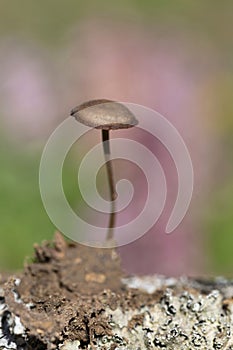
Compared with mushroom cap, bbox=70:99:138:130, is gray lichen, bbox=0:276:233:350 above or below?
below

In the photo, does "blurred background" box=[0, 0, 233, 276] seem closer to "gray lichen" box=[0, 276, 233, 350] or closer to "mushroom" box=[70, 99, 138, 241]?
"gray lichen" box=[0, 276, 233, 350]

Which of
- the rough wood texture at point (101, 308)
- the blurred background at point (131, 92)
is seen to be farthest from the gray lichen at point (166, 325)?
the blurred background at point (131, 92)

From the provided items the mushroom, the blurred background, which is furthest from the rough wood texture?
the blurred background

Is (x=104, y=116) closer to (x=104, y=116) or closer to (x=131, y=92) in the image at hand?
(x=104, y=116)

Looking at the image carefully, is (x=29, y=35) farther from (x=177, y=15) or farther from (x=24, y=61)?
(x=177, y=15)

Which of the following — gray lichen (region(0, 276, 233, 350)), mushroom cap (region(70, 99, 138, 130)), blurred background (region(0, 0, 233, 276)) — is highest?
blurred background (region(0, 0, 233, 276))

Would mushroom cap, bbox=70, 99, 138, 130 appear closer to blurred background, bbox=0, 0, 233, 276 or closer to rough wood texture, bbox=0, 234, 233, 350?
rough wood texture, bbox=0, 234, 233, 350

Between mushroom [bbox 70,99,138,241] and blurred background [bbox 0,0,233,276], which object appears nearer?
mushroom [bbox 70,99,138,241]
